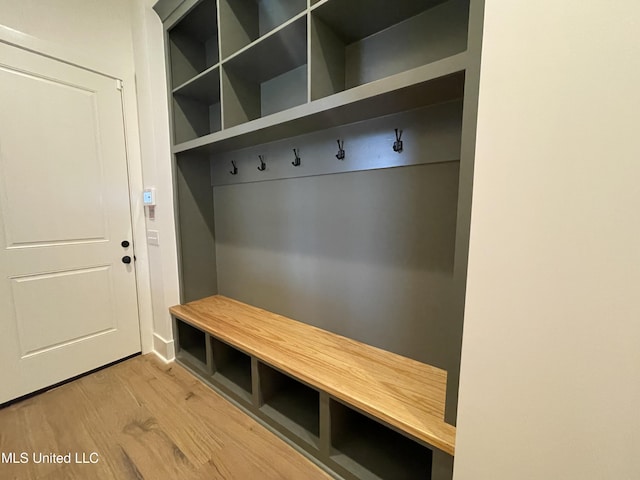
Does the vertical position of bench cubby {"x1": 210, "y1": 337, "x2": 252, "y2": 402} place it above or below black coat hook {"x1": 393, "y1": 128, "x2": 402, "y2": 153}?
below

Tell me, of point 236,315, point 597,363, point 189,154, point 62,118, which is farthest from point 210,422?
point 62,118

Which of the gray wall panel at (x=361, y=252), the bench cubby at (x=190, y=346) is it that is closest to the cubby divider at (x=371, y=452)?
the gray wall panel at (x=361, y=252)

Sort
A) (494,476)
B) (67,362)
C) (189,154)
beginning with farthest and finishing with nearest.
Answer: (189,154) < (67,362) < (494,476)

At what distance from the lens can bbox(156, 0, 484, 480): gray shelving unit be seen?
1078 mm

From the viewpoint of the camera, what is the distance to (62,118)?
172 centimetres

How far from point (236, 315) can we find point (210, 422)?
Answer: 65 centimetres

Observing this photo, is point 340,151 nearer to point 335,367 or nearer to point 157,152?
point 335,367

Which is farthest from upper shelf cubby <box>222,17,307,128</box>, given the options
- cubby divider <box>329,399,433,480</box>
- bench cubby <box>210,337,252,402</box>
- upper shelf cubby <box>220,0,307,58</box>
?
cubby divider <box>329,399,433,480</box>

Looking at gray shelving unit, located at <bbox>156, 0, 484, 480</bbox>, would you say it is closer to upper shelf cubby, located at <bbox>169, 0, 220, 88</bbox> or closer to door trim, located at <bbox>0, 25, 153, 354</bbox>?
upper shelf cubby, located at <bbox>169, 0, 220, 88</bbox>

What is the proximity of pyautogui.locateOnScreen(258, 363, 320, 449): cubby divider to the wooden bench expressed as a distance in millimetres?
47

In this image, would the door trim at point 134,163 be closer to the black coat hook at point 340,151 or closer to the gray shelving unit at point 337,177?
the gray shelving unit at point 337,177

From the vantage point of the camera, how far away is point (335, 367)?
4.05 feet

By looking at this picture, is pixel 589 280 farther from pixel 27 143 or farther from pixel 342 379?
pixel 27 143

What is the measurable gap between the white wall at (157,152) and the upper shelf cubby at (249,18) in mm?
741
